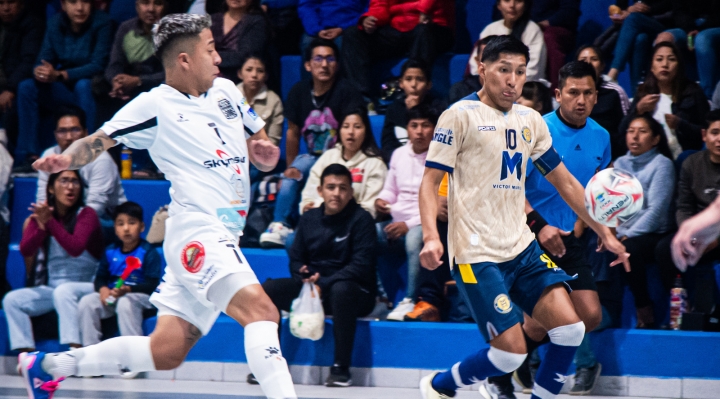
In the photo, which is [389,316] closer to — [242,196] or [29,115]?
[242,196]

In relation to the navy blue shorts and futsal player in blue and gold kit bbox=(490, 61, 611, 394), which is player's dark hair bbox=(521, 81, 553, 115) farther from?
the navy blue shorts

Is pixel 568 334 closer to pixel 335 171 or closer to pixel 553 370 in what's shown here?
pixel 553 370

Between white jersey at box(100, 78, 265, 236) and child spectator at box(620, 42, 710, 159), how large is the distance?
14.6 feet

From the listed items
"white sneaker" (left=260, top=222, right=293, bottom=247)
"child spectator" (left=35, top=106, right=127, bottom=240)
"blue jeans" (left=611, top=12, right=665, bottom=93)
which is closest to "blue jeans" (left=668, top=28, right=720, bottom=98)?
"blue jeans" (left=611, top=12, right=665, bottom=93)

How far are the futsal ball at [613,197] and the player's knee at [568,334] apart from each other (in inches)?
22.9

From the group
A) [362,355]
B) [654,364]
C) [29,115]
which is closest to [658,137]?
[654,364]

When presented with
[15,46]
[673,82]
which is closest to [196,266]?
[673,82]

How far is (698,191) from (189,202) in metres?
4.47

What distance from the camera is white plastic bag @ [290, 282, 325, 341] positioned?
719 centimetres

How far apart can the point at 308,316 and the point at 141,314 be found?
1555mm

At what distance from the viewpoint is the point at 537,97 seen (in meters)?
7.58

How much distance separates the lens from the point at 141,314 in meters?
7.74

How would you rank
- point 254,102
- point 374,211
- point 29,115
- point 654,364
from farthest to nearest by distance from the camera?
point 29,115 < point 254,102 < point 374,211 < point 654,364

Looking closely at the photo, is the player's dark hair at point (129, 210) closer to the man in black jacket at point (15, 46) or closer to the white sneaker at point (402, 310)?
the white sneaker at point (402, 310)
